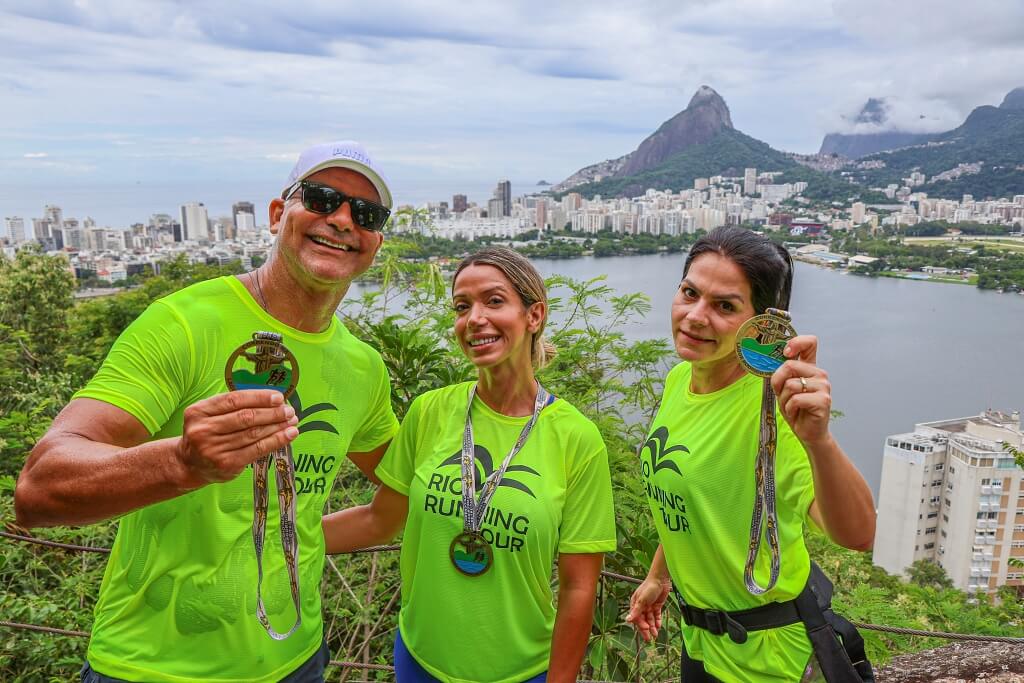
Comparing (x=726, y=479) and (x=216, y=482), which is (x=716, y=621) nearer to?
(x=726, y=479)

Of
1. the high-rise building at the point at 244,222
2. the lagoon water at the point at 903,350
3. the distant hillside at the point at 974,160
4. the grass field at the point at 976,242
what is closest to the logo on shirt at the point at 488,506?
the lagoon water at the point at 903,350

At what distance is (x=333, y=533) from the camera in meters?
1.96

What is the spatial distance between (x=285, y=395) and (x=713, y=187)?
5418 centimetres

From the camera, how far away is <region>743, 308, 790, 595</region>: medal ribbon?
4.59ft

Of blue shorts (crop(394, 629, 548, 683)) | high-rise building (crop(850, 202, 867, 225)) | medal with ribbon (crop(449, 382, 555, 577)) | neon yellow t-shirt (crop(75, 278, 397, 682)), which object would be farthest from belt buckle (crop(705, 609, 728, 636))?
high-rise building (crop(850, 202, 867, 225))

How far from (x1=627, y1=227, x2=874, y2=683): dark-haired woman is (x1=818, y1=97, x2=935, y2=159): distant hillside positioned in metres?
110

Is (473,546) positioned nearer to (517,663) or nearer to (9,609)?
(517,663)

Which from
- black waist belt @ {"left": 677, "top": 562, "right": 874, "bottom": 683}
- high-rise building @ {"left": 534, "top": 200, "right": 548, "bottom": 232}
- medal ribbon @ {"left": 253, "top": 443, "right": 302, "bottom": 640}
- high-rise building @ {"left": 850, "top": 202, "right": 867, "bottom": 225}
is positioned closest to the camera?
medal ribbon @ {"left": 253, "top": 443, "right": 302, "bottom": 640}

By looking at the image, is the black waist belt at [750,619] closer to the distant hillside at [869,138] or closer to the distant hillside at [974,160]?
the distant hillside at [974,160]

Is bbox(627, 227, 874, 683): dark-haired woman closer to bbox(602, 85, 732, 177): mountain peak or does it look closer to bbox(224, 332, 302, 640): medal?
bbox(224, 332, 302, 640): medal

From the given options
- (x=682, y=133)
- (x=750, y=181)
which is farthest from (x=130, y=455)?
(x=682, y=133)

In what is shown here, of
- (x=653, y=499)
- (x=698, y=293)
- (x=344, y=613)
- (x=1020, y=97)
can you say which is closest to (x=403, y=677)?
(x=653, y=499)

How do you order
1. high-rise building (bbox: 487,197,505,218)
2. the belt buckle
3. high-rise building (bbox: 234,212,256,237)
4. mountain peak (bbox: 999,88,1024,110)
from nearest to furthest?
1. the belt buckle
2. high-rise building (bbox: 487,197,505,218)
3. high-rise building (bbox: 234,212,256,237)
4. mountain peak (bbox: 999,88,1024,110)

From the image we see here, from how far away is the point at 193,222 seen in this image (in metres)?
79.8
